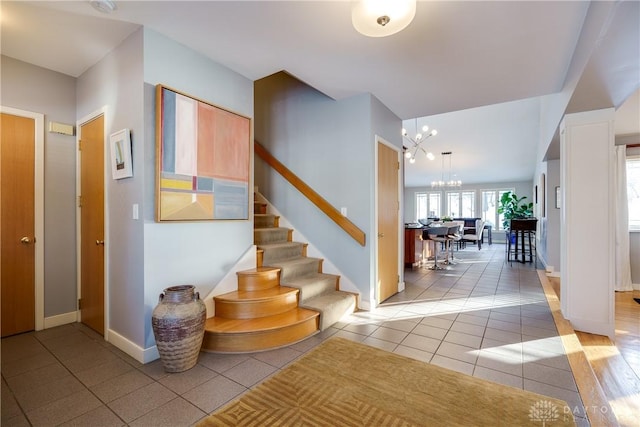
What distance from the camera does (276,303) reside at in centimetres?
282

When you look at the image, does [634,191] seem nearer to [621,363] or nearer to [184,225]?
[621,363]

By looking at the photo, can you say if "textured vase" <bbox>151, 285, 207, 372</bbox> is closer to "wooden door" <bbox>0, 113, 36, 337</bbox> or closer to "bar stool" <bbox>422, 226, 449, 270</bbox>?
"wooden door" <bbox>0, 113, 36, 337</bbox>

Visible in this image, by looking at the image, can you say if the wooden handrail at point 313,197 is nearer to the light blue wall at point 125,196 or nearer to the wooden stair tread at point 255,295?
the wooden stair tread at point 255,295

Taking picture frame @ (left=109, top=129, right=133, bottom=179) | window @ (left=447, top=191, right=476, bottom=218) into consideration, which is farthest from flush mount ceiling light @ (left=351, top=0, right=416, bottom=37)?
window @ (left=447, top=191, right=476, bottom=218)

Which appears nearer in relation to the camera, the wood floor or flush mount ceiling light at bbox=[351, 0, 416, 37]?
flush mount ceiling light at bbox=[351, 0, 416, 37]

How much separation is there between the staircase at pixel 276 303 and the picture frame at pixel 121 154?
4.54 feet

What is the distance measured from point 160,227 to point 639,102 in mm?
5368

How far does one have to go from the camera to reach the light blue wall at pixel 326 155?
347 cm

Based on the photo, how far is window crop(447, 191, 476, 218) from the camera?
42.9 feet

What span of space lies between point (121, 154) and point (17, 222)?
4.88 feet

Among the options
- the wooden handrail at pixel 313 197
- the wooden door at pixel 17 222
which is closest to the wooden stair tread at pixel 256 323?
the wooden handrail at pixel 313 197

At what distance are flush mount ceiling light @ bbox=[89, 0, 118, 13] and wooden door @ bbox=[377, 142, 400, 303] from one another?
284 centimetres

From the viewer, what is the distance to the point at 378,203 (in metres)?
3.61

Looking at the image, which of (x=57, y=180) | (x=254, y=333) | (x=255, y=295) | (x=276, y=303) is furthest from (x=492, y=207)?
(x=57, y=180)
